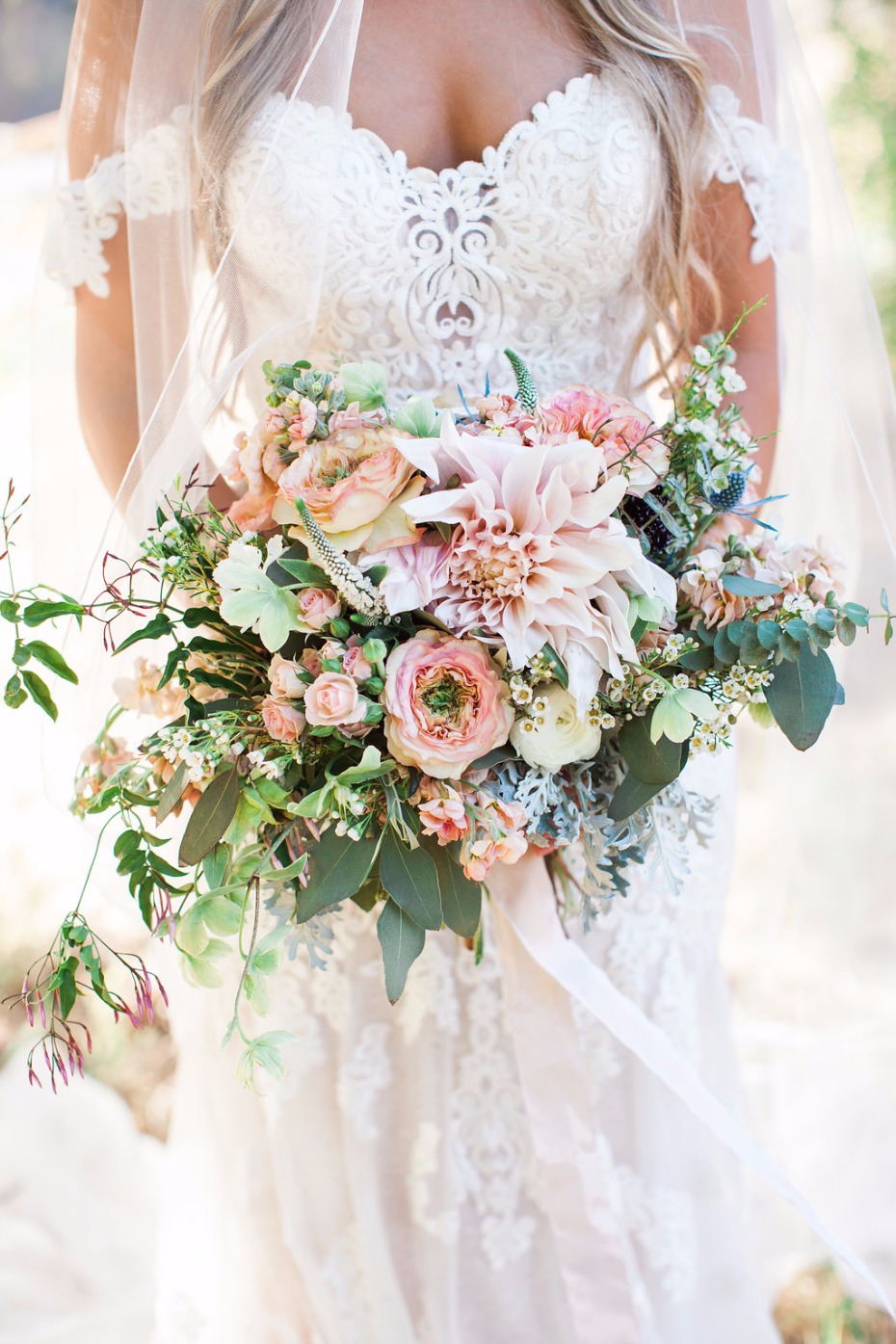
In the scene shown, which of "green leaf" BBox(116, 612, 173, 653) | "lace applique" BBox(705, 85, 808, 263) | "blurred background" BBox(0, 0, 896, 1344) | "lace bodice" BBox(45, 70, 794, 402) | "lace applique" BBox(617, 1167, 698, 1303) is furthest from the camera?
"blurred background" BBox(0, 0, 896, 1344)

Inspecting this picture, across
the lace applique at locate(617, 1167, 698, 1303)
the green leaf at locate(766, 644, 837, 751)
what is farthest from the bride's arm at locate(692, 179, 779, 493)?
the lace applique at locate(617, 1167, 698, 1303)

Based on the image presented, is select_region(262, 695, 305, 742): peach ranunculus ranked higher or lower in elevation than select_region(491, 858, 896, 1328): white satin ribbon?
higher

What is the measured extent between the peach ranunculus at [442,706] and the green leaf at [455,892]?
4.6 inches

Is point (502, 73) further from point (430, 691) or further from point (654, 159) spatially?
point (430, 691)

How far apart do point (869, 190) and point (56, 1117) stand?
420cm

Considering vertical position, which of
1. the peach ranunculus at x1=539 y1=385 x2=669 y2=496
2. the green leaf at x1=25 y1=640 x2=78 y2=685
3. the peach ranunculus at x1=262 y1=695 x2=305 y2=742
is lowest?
the peach ranunculus at x1=262 y1=695 x2=305 y2=742

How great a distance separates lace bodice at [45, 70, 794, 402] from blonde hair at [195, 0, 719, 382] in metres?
0.02

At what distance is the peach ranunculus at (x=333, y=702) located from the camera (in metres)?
0.81

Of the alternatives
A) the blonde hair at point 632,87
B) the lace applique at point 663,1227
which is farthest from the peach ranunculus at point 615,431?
the lace applique at point 663,1227

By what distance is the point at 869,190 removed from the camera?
4.03 metres

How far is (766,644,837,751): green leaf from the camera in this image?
0.90 meters

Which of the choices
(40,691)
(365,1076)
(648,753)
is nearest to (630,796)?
(648,753)

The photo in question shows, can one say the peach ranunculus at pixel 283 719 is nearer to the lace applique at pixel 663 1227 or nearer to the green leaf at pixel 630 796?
the green leaf at pixel 630 796

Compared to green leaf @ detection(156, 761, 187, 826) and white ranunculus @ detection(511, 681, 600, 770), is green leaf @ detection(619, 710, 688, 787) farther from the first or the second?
green leaf @ detection(156, 761, 187, 826)
